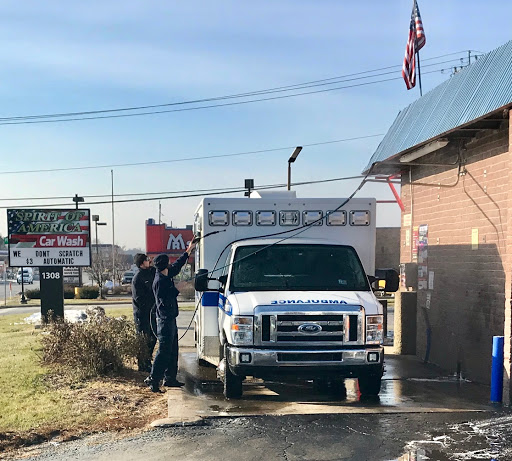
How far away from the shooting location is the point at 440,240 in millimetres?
11453

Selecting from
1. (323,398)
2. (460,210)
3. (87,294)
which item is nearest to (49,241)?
(323,398)

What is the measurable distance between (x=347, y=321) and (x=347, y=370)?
0.62 meters

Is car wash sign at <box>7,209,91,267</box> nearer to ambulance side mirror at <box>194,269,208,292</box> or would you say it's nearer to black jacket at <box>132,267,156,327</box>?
black jacket at <box>132,267,156,327</box>

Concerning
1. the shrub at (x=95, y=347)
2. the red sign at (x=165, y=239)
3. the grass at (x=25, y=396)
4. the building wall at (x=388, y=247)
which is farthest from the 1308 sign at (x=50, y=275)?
the building wall at (x=388, y=247)

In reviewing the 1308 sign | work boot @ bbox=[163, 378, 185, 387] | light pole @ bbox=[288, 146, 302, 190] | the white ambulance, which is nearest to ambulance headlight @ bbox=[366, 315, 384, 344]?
the white ambulance

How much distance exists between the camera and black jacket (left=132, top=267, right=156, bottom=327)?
10.3 meters

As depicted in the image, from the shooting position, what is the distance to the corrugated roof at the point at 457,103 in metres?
8.44

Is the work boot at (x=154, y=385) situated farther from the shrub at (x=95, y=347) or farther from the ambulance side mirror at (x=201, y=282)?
the ambulance side mirror at (x=201, y=282)

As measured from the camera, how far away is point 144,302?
10391mm

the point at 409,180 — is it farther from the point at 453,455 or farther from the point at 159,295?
the point at 453,455

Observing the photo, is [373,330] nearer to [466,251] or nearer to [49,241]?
[466,251]

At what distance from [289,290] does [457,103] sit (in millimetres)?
3891

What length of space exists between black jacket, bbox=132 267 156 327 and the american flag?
22.9 ft

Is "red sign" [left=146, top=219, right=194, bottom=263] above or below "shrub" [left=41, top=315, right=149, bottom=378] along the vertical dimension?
above
